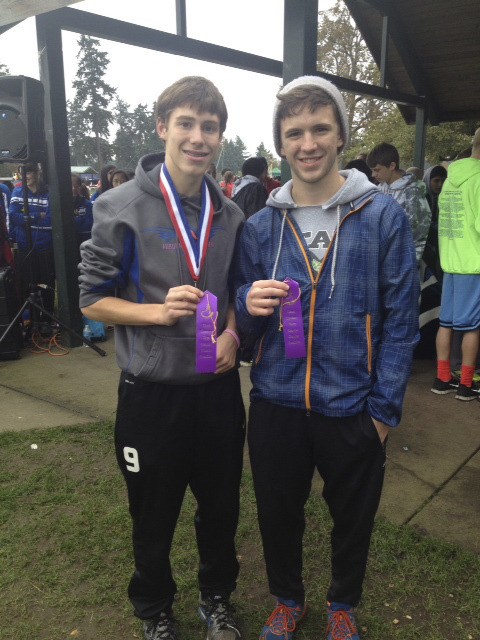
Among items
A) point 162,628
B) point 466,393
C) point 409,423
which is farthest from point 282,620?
point 466,393

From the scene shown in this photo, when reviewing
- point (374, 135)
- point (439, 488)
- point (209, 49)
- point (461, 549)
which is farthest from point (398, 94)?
point (374, 135)

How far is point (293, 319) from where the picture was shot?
5.40 ft

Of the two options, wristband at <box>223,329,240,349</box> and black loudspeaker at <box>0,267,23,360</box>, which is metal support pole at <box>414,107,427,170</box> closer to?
black loudspeaker at <box>0,267,23,360</box>

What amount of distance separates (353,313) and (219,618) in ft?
4.17

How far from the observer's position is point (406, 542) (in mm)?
2561

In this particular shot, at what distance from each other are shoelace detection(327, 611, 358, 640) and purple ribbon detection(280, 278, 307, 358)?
1.03 metres

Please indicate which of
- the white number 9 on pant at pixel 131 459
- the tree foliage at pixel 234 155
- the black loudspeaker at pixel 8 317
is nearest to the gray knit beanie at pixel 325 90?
the white number 9 on pant at pixel 131 459

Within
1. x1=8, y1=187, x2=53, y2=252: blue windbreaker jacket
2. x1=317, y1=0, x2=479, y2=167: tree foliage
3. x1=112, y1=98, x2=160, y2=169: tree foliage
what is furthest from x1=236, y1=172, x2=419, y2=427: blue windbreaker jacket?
x1=112, y1=98, x2=160, y2=169: tree foliage

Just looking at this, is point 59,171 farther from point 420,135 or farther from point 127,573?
point 420,135

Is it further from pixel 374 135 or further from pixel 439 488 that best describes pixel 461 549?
pixel 374 135

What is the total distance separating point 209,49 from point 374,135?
17.4 m

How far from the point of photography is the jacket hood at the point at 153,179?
5.67 ft

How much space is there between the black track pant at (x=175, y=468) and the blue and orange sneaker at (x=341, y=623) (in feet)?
1.32

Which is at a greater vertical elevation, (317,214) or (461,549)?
(317,214)
